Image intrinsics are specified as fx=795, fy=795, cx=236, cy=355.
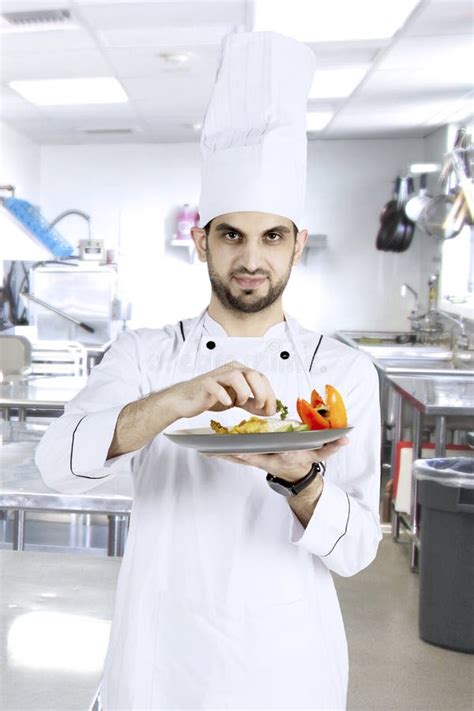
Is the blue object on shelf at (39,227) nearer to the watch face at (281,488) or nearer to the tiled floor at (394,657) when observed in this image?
the tiled floor at (394,657)

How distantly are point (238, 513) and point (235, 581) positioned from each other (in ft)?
0.35

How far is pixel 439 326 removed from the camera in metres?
6.39

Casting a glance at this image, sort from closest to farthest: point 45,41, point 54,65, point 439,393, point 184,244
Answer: point 439,393
point 45,41
point 54,65
point 184,244

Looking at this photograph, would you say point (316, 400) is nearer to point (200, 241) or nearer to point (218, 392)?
point (218, 392)

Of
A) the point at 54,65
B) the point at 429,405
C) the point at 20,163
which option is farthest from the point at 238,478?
the point at 20,163

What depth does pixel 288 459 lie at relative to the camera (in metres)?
1.05

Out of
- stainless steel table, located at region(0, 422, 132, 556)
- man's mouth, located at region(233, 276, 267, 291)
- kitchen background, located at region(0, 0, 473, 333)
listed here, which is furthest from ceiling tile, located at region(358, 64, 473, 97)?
man's mouth, located at region(233, 276, 267, 291)

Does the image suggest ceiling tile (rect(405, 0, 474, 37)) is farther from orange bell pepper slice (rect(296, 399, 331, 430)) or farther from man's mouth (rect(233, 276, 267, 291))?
orange bell pepper slice (rect(296, 399, 331, 430))

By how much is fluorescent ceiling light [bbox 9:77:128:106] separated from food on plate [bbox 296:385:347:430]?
170 inches

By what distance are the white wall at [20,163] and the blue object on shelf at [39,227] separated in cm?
19

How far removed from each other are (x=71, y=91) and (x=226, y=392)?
482cm

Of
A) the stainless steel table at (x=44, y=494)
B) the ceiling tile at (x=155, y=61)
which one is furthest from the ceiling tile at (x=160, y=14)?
the stainless steel table at (x=44, y=494)

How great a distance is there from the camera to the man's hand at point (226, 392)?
1.05 meters

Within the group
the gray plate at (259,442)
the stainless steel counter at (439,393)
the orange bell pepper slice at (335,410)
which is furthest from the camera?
the stainless steel counter at (439,393)
